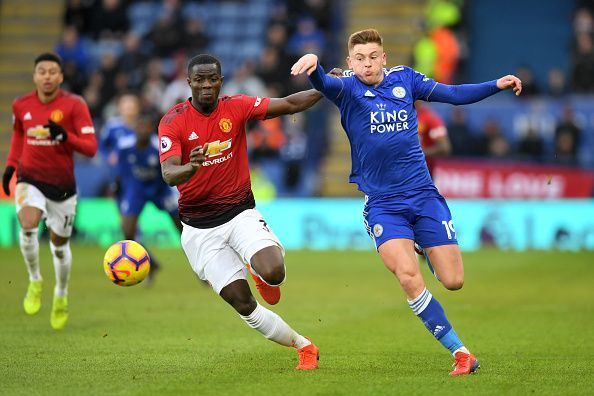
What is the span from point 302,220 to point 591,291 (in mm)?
7952

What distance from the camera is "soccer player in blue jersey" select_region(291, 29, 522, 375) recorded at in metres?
9.15

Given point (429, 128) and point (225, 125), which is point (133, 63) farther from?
point (225, 125)

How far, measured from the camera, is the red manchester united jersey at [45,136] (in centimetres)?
1238

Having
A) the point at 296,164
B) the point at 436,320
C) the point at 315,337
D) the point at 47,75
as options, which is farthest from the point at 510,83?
the point at 296,164

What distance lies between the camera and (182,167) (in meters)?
8.66

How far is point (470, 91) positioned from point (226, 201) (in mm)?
2142

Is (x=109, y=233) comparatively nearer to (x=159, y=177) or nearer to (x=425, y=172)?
(x=159, y=177)

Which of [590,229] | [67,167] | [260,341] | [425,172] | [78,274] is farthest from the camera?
[590,229]

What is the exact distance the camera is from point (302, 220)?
897 inches

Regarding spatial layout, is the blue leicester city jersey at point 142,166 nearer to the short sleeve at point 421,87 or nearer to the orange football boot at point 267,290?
the orange football boot at point 267,290

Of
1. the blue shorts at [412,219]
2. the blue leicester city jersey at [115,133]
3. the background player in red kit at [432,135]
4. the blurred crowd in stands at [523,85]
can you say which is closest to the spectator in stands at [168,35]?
the blurred crowd in stands at [523,85]

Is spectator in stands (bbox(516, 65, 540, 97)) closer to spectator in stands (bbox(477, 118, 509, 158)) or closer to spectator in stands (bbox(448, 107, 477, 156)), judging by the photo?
spectator in stands (bbox(477, 118, 509, 158))

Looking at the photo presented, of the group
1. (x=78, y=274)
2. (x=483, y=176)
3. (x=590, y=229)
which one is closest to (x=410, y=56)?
(x=483, y=176)

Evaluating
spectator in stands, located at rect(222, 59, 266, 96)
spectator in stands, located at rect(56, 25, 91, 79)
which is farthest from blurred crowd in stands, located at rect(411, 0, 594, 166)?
spectator in stands, located at rect(56, 25, 91, 79)
